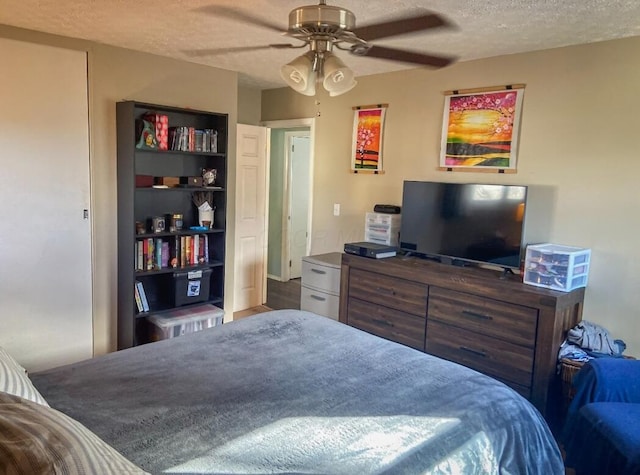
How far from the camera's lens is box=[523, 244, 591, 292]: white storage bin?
119 inches

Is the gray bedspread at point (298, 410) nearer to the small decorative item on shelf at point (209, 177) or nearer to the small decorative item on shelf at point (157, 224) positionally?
the small decorative item on shelf at point (157, 224)

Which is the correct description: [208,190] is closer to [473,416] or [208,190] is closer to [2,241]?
[2,241]

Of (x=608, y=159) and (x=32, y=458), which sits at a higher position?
(x=608, y=159)

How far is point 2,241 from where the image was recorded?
331 cm

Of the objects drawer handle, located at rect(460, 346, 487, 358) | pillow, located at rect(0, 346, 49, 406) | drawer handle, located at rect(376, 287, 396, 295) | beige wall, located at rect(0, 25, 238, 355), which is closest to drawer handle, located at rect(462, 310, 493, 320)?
drawer handle, located at rect(460, 346, 487, 358)

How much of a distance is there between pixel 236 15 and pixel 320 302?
8.03 feet

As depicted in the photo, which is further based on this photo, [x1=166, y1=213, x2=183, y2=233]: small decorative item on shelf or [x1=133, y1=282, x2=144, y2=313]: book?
[x1=166, y1=213, x2=183, y2=233]: small decorative item on shelf

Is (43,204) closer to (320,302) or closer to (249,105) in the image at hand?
(320,302)

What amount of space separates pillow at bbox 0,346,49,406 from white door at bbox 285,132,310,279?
15.2 ft

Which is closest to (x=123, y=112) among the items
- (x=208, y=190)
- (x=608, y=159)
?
(x=208, y=190)

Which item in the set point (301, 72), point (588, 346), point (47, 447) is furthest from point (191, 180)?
point (47, 447)

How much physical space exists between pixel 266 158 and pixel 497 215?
8.91 ft

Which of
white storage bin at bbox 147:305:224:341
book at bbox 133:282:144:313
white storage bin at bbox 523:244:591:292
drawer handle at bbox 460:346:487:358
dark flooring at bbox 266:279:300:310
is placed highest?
white storage bin at bbox 523:244:591:292

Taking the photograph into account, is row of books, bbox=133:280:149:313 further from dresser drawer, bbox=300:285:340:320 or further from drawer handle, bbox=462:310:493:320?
drawer handle, bbox=462:310:493:320
